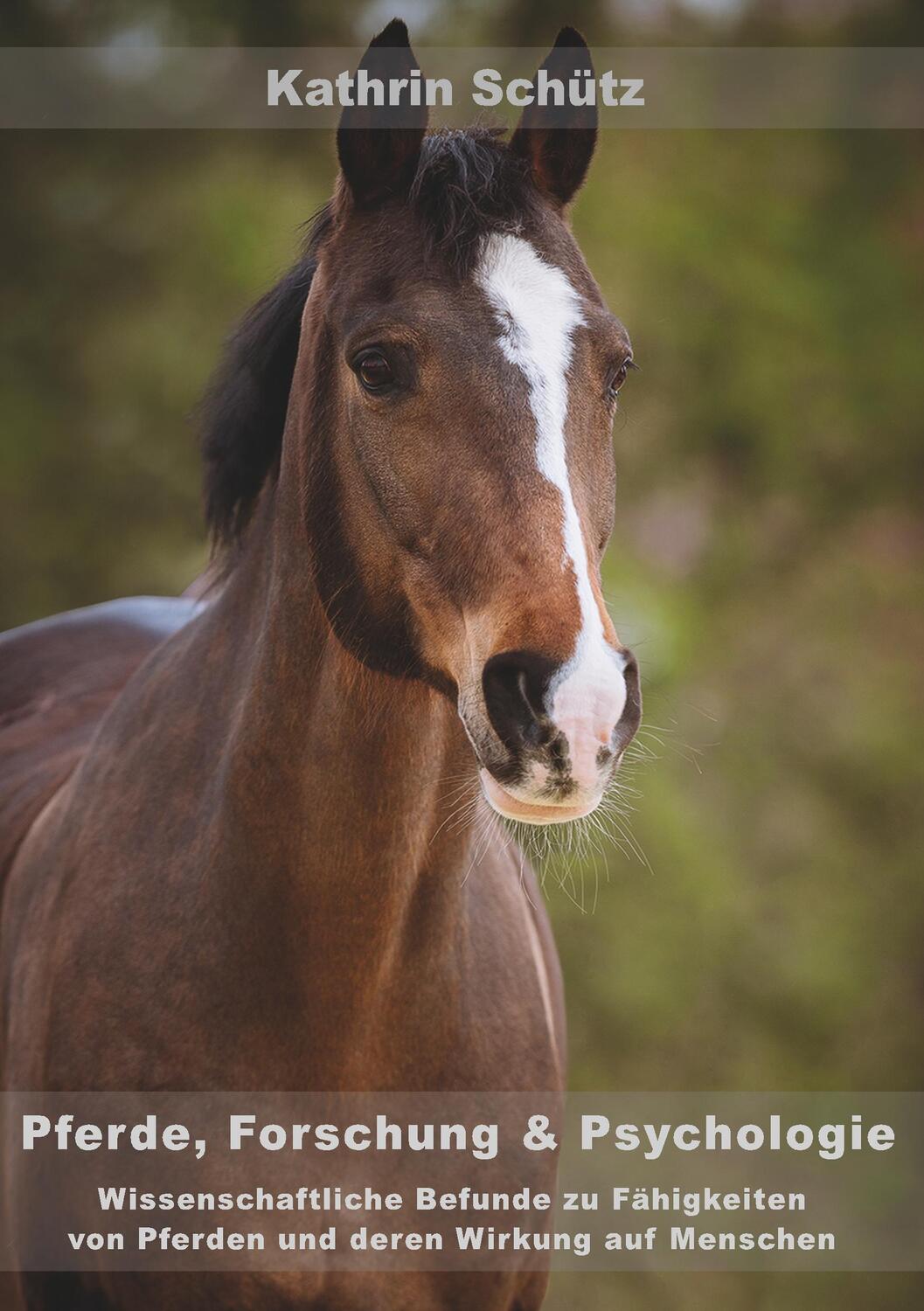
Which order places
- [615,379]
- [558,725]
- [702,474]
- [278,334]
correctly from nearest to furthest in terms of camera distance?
[558,725] → [615,379] → [278,334] → [702,474]

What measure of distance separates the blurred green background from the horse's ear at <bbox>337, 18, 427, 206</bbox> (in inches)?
244

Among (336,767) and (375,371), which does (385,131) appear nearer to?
(375,371)

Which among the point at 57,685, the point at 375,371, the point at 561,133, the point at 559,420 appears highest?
the point at 57,685

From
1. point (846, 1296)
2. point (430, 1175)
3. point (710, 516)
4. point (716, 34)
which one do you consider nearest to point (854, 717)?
point (710, 516)

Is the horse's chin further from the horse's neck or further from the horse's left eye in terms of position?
the horse's left eye

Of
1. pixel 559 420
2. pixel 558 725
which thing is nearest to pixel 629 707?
pixel 558 725

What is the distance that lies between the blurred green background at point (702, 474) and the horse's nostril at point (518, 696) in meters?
6.49

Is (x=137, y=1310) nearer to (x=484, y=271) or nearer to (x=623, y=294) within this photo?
(x=484, y=271)

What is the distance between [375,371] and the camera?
2088 millimetres

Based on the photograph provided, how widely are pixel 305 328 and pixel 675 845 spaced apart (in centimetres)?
734

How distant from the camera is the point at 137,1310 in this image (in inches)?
99.9

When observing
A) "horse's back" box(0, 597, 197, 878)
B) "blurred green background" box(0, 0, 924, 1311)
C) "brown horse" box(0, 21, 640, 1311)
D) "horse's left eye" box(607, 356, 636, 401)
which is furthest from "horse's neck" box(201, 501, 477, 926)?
"blurred green background" box(0, 0, 924, 1311)

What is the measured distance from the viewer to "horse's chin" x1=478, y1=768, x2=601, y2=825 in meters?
1.86

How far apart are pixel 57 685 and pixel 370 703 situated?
2.08 metres
